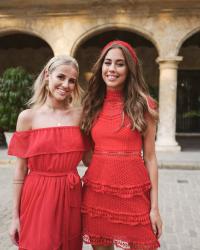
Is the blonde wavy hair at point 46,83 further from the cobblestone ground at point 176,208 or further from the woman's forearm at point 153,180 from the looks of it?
the cobblestone ground at point 176,208

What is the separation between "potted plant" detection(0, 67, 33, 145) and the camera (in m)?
10.7

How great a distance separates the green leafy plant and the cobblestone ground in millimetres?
2305

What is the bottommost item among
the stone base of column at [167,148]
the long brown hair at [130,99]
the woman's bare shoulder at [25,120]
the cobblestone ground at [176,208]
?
the cobblestone ground at [176,208]

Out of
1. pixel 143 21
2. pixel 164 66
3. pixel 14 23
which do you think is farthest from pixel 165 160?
pixel 14 23

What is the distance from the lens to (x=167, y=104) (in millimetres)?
11031

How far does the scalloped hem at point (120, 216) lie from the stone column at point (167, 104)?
8.78m

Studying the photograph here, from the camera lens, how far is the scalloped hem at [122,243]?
2.24 meters

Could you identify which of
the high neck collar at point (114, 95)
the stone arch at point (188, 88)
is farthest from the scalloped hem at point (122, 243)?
the stone arch at point (188, 88)

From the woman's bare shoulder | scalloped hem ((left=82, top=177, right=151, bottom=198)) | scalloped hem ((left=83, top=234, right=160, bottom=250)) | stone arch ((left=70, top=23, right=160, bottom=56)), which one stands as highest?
stone arch ((left=70, top=23, right=160, bottom=56))

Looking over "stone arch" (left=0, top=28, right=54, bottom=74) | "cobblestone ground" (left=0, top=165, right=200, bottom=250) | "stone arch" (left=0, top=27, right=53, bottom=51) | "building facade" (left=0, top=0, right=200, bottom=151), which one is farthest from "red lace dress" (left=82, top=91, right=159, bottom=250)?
"stone arch" (left=0, top=28, right=54, bottom=74)

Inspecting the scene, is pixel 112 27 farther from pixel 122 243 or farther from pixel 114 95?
pixel 122 243

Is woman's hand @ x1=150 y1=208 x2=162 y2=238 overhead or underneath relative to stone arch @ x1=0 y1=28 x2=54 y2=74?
underneath

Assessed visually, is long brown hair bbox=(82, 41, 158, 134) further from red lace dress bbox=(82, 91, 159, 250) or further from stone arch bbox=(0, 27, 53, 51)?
stone arch bbox=(0, 27, 53, 51)

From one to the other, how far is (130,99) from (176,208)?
3766 millimetres
